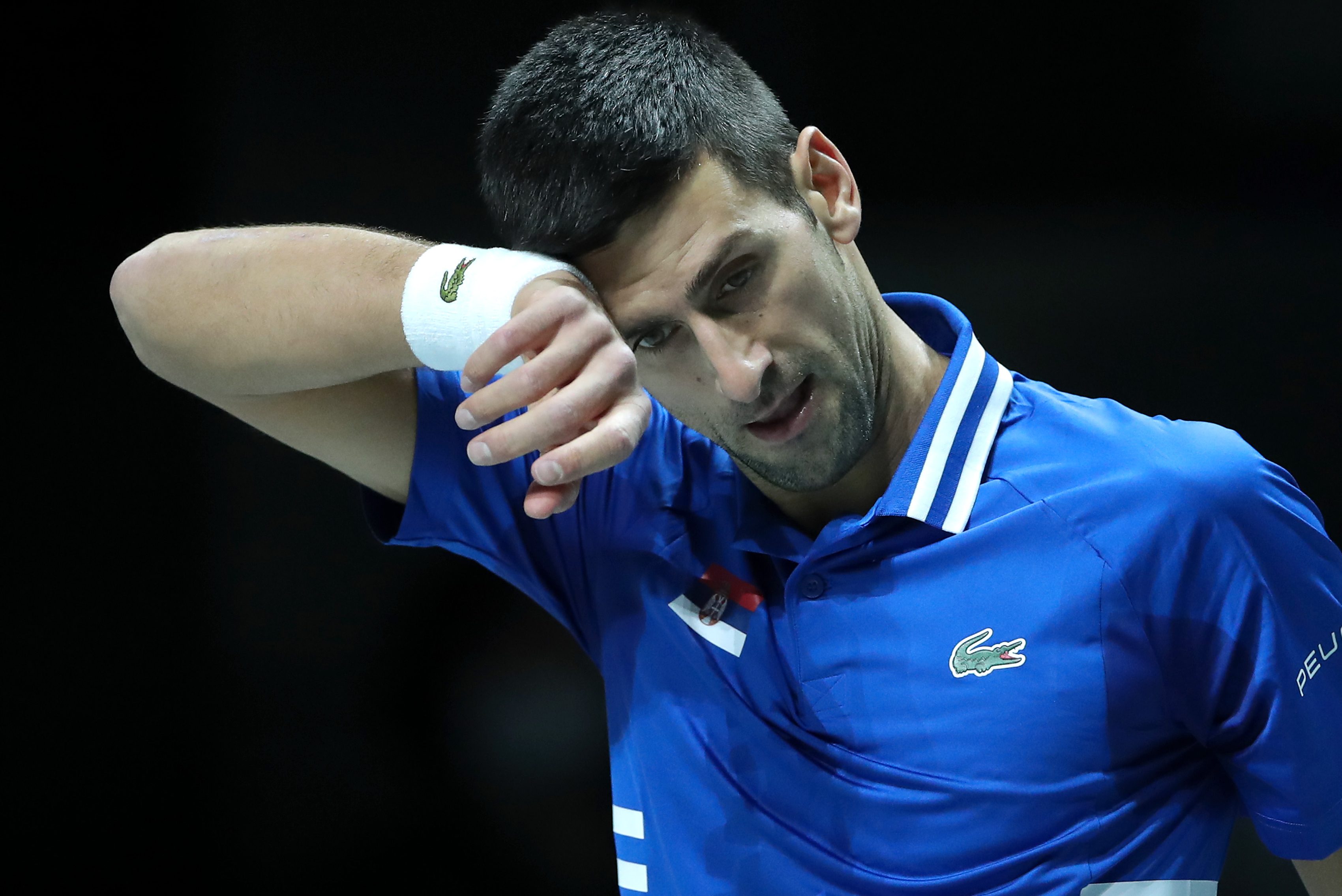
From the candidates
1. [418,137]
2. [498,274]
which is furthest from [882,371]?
[418,137]

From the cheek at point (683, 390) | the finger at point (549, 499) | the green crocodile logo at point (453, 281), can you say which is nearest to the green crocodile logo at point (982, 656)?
the cheek at point (683, 390)

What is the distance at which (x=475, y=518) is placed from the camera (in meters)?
1.29

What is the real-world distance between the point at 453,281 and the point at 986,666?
0.62m

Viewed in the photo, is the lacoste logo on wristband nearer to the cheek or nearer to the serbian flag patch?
the cheek

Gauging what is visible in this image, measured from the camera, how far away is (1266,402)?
5.91 feet

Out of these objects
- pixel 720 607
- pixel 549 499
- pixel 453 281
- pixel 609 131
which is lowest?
pixel 720 607

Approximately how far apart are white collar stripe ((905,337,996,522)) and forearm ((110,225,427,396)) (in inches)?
20.4

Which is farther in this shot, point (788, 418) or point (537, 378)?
point (788, 418)

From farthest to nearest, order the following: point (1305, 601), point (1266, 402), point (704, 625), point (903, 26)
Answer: point (903, 26), point (1266, 402), point (704, 625), point (1305, 601)

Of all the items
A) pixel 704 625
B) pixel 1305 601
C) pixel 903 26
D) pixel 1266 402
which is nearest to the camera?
pixel 1305 601

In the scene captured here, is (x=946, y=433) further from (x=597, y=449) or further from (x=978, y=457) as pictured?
(x=597, y=449)

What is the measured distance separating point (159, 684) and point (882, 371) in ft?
4.95

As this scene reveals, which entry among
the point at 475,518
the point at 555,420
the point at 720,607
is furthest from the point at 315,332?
the point at 720,607

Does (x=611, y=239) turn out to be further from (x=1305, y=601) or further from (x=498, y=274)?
(x=1305, y=601)
